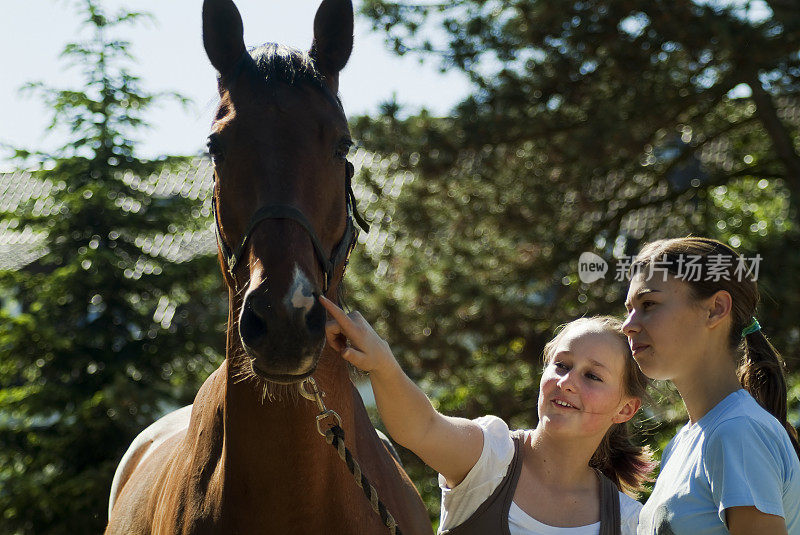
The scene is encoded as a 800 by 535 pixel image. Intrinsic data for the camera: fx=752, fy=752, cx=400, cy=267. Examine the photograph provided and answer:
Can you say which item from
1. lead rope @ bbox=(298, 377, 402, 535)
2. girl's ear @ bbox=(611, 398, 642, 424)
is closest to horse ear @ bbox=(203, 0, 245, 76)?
lead rope @ bbox=(298, 377, 402, 535)

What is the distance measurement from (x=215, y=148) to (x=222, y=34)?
39 cm

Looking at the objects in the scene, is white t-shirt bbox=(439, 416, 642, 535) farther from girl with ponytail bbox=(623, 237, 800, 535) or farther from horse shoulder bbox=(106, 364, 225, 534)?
horse shoulder bbox=(106, 364, 225, 534)

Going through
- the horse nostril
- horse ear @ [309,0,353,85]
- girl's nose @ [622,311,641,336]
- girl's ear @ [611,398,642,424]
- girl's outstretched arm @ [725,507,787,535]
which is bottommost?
girl's outstretched arm @ [725,507,787,535]

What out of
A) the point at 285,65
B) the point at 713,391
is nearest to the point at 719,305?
the point at 713,391

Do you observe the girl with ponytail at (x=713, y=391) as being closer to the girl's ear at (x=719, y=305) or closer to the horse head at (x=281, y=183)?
the girl's ear at (x=719, y=305)

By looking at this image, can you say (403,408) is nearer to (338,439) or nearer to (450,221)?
(338,439)

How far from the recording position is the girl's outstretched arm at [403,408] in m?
1.76

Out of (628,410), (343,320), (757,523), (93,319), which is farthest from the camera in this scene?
(93,319)

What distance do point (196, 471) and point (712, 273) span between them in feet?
5.05

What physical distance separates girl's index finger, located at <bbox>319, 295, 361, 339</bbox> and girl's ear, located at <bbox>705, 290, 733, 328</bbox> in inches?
36.2

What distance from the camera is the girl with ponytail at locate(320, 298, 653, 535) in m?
1.94

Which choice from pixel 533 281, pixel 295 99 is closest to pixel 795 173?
pixel 533 281

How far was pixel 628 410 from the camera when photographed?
2.34 metres

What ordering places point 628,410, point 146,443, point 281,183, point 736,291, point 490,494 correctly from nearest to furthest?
point 281,183 → point 736,291 → point 490,494 → point 628,410 → point 146,443
